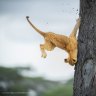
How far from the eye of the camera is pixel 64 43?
28.2 ft

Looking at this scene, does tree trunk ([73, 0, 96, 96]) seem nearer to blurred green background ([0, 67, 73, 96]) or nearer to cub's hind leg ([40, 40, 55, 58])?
cub's hind leg ([40, 40, 55, 58])

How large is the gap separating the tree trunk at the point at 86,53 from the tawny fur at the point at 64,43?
0.09m

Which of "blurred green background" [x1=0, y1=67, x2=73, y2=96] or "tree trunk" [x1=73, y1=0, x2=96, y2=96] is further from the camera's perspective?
"blurred green background" [x1=0, y1=67, x2=73, y2=96]

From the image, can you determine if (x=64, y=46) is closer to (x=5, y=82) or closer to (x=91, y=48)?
(x=91, y=48)

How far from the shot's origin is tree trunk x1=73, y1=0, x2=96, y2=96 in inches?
337

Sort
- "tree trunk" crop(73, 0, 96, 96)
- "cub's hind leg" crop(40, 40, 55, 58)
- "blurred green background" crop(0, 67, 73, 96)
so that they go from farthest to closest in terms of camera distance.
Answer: "blurred green background" crop(0, 67, 73, 96), "cub's hind leg" crop(40, 40, 55, 58), "tree trunk" crop(73, 0, 96, 96)

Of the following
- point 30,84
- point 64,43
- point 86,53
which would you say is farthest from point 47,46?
point 30,84

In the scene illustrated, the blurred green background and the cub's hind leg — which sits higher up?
the cub's hind leg

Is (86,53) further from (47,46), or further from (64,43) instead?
(47,46)

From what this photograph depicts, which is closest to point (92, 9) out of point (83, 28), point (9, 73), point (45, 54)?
point (83, 28)

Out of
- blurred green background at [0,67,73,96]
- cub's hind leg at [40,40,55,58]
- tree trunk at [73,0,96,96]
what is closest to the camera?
tree trunk at [73,0,96,96]

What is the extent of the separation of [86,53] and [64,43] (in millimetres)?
352

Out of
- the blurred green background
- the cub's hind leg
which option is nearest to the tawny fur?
the cub's hind leg

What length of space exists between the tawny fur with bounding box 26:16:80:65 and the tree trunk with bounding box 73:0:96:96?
0.09 meters
